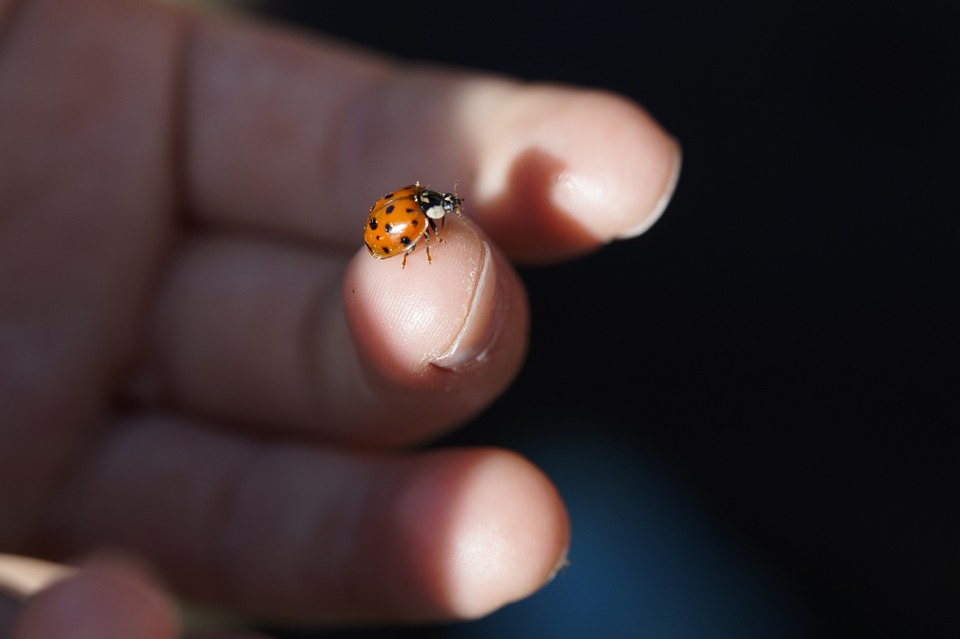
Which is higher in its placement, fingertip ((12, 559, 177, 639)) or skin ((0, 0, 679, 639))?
skin ((0, 0, 679, 639))

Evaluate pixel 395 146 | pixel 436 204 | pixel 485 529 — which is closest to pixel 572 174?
pixel 436 204

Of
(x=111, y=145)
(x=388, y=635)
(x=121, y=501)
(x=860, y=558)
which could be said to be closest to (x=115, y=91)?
(x=111, y=145)

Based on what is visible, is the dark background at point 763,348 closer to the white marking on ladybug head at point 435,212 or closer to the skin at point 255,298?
the skin at point 255,298

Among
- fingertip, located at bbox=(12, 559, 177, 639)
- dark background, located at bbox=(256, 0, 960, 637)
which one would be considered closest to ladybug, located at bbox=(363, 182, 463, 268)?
fingertip, located at bbox=(12, 559, 177, 639)

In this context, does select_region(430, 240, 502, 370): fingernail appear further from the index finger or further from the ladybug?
the index finger

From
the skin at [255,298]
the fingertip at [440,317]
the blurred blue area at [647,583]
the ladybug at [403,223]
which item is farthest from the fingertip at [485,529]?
the blurred blue area at [647,583]
